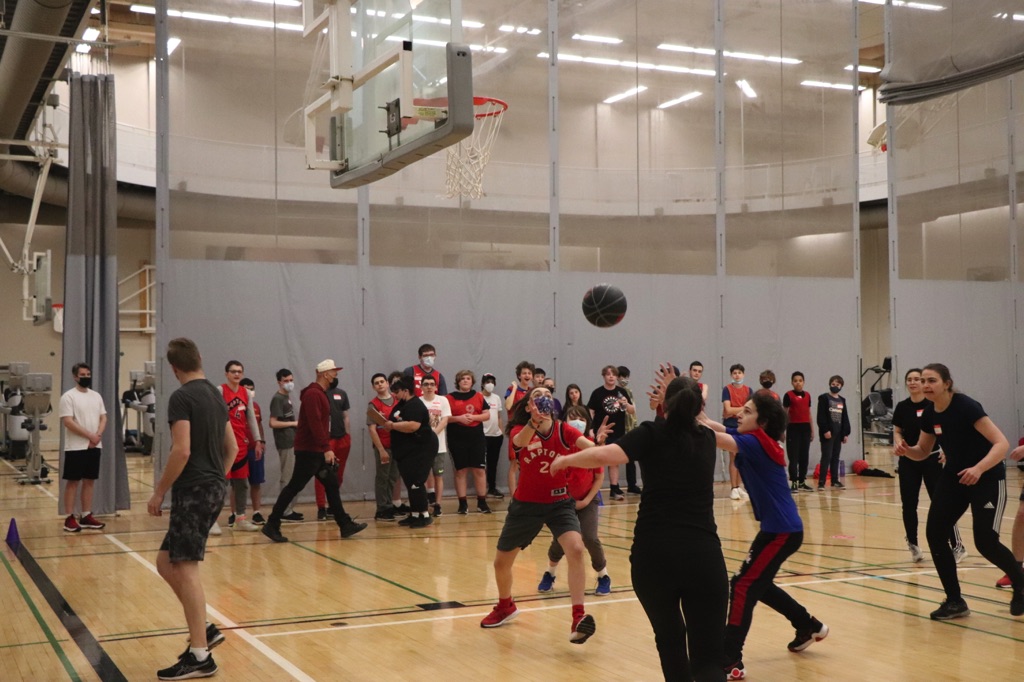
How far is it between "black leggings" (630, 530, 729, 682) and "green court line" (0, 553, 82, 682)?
133 inches

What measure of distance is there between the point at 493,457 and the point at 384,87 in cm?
732

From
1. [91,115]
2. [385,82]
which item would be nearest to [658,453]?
[385,82]

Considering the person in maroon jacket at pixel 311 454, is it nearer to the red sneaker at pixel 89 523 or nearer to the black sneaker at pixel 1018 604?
the red sneaker at pixel 89 523

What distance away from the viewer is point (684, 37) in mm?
16641

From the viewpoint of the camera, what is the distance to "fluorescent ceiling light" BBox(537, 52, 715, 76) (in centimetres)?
1580

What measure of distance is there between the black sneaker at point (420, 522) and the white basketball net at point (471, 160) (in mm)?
5287

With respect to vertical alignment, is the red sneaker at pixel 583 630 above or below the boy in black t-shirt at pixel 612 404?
below

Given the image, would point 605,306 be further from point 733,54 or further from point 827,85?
point 827,85

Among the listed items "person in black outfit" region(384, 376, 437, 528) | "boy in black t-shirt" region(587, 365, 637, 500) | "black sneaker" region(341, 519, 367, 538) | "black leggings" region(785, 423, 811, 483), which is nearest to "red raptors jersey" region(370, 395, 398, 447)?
"person in black outfit" region(384, 376, 437, 528)

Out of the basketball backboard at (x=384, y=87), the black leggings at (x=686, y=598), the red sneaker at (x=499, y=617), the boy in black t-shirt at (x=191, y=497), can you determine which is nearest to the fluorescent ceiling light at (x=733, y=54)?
the basketball backboard at (x=384, y=87)

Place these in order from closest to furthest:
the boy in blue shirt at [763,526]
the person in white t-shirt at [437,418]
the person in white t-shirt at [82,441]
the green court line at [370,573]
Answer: the boy in blue shirt at [763,526]
the green court line at [370,573]
the person in white t-shirt at [82,441]
the person in white t-shirt at [437,418]

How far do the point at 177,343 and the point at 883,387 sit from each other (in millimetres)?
25011

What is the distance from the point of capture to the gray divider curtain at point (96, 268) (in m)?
12.2

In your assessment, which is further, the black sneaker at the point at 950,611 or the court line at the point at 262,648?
the black sneaker at the point at 950,611
